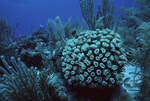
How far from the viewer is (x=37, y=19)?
110 metres

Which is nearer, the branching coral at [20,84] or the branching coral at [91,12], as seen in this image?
the branching coral at [20,84]

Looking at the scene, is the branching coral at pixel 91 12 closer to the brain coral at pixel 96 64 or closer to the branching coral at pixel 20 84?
the brain coral at pixel 96 64

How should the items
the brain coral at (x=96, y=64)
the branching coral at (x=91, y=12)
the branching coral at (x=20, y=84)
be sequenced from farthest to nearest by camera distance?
1. the branching coral at (x=91, y=12)
2. the brain coral at (x=96, y=64)
3. the branching coral at (x=20, y=84)

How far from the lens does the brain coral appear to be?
1.97 m

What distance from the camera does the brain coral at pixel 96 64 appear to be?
77.5 inches

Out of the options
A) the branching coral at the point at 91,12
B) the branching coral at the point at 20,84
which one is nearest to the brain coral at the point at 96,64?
the branching coral at the point at 20,84

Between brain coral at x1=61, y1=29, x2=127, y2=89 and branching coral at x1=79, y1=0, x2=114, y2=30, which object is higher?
branching coral at x1=79, y1=0, x2=114, y2=30

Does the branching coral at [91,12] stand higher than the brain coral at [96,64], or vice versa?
the branching coral at [91,12]


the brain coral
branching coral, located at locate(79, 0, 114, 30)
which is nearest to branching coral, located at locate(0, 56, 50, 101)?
the brain coral

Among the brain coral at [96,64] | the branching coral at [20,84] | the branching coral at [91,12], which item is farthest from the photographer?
the branching coral at [91,12]

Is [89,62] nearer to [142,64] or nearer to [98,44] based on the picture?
[98,44]

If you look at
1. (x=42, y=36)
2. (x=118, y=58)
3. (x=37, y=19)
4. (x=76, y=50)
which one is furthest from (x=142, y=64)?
(x=37, y=19)

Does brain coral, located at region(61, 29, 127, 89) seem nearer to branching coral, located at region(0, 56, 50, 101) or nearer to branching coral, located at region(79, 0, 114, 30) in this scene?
branching coral, located at region(0, 56, 50, 101)

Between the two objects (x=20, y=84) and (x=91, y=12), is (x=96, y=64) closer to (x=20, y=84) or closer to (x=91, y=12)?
(x=20, y=84)
